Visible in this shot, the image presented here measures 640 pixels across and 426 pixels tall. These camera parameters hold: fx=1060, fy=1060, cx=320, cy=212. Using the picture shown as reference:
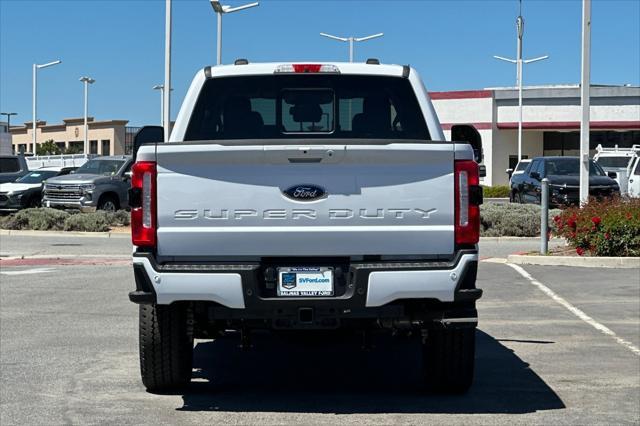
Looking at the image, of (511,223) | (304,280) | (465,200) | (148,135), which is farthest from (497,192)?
(304,280)

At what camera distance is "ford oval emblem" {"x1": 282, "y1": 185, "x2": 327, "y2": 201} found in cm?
640

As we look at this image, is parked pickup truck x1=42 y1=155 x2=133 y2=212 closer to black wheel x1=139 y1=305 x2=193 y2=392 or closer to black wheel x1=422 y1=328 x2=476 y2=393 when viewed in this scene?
black wheel x1=139 y1=305 x2=193 y2=392

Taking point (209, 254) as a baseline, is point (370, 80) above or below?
above

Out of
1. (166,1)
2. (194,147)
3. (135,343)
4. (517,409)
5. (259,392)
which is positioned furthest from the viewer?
(166,1)

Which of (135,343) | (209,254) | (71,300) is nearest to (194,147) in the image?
(209,254)

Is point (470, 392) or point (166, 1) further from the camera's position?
point (166, 1)

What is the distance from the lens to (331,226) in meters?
6.38

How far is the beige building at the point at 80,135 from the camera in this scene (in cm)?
10112

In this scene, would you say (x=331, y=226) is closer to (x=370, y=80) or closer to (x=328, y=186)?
(x=328, y=186)

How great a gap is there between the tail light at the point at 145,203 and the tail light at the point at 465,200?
1822 millimetres

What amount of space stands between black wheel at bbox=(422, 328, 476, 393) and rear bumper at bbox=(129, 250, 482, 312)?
74cm

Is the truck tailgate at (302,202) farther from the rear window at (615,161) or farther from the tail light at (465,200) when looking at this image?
the rear window at (615,161)

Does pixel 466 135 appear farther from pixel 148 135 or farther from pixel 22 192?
pixel 22 192

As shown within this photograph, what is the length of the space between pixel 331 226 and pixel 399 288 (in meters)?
0.55
